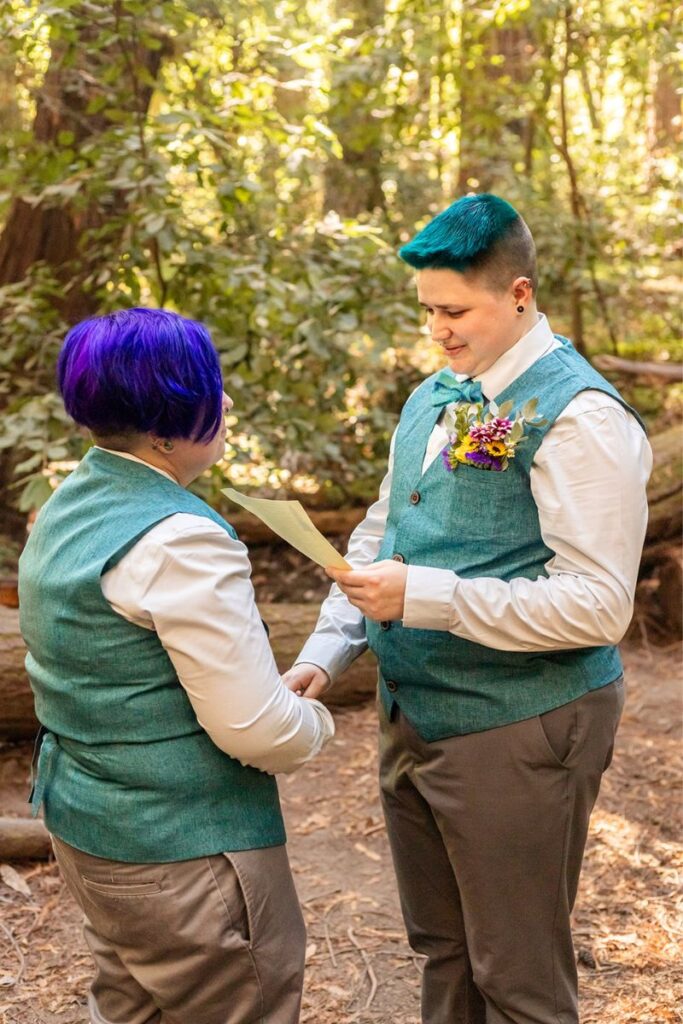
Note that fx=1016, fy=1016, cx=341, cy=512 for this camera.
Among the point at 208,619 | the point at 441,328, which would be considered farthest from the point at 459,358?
the point at 208,619

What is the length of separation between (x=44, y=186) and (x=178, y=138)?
0.92m

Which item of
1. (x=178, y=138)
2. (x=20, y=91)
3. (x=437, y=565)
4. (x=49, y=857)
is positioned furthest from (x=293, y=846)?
(x=20, y=91)

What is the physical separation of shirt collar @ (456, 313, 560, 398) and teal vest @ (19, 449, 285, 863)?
66cm

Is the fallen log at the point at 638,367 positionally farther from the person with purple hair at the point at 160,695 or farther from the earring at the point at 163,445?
the earring at the point at 163,445

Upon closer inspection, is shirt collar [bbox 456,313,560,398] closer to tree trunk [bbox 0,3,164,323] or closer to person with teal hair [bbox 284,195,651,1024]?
person with teal hair [bbox 284,195,651,1024]

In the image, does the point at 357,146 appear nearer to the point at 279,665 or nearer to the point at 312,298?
the point at 312,298

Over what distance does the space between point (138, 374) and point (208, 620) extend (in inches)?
16.8

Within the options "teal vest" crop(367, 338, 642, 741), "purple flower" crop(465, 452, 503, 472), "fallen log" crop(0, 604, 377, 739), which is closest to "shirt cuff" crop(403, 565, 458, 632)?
"teal vest" crop(367, 338, 642, 741)

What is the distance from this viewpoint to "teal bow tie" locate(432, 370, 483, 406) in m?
2.12

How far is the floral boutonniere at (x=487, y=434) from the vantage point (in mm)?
1937

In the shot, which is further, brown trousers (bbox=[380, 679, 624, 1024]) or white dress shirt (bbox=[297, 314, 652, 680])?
brown trousers (bbox=[380, 679, 624, 1024])

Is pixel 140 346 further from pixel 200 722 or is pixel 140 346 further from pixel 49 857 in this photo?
pixel 49 857

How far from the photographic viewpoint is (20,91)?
5895 mm

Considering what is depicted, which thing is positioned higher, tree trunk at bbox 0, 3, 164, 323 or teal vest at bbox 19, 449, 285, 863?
tree trunk at bbox 0, 3, 164, 323
